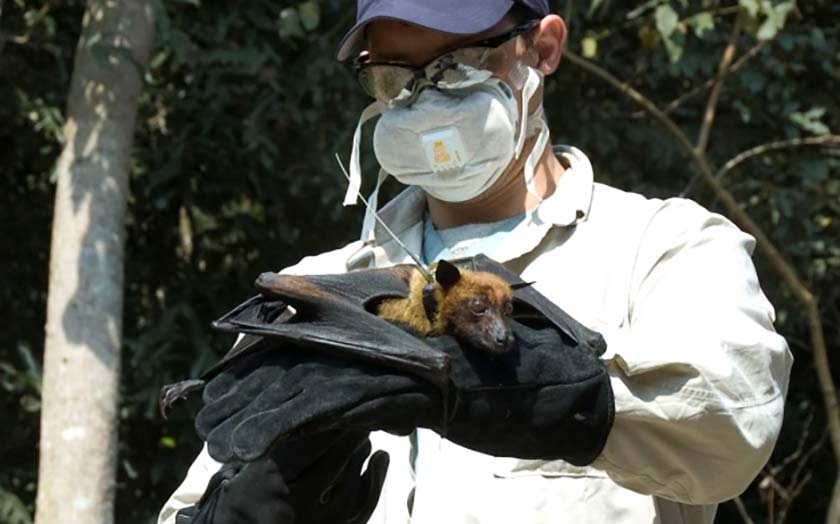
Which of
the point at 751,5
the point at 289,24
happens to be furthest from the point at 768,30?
the point at 289,24

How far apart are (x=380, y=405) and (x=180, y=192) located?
6815mm

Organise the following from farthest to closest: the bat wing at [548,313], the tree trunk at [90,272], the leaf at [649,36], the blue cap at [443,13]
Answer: the leaf at [649,36] < the tree trunk at [90,272] < the blue cap at [443,13] < the bat wing at [548,313]

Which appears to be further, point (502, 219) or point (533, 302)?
point (502, 219)

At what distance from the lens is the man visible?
2.43m

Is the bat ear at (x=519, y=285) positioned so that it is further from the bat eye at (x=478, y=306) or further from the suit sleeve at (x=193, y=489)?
the suit sleeve at (x=193, y=489)

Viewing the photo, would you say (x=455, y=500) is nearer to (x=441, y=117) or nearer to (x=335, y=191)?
(x=441, y=117)

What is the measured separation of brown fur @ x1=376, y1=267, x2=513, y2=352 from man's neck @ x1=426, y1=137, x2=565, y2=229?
824mm

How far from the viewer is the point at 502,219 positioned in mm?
3201

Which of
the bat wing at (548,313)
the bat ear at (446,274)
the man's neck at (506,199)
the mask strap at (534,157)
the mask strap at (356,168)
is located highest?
the bat ear at (446,274)

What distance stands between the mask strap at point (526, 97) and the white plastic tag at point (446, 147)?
0.48ft

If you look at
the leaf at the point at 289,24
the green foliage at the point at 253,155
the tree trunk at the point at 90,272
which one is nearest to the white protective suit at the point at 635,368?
the tree trunk at the point at 90,272

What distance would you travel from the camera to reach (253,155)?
335 inches

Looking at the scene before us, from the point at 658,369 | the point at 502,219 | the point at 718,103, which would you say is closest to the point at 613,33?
the point at 718,103

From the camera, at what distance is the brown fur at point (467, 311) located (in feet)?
7.45
